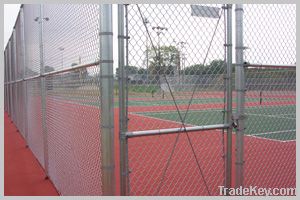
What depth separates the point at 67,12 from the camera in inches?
162

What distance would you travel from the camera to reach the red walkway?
18.9ft

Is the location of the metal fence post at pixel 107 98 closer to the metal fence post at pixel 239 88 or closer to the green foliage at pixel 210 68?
the green foliage at pixel 210 68

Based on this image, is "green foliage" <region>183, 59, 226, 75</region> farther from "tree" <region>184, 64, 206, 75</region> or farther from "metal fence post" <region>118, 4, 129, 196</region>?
"metal fence post" <region>118, 4, 129, 196</region>

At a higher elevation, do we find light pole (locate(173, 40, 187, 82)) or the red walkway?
light pole (locate(173, 40, 187, 82))

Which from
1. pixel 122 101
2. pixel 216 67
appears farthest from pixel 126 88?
pixel 216 67

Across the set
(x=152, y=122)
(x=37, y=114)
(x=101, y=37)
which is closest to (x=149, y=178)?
(x=37, y=114)

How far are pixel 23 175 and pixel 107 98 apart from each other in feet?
15.8

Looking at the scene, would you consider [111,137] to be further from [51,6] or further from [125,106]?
[51,6]

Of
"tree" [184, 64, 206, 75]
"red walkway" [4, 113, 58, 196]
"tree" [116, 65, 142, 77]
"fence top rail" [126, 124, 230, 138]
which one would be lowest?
"red walkway" [4, 113, 58, 196]

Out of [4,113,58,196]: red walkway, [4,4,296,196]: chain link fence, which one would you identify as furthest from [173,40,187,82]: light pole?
[4,113,58,196]: red walkway

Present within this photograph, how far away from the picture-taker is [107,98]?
279 centimetres

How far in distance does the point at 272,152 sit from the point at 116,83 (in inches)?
277

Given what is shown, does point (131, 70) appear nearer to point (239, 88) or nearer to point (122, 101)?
point (122, 101)

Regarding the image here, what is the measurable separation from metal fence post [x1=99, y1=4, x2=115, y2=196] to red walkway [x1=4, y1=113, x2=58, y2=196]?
304cm
